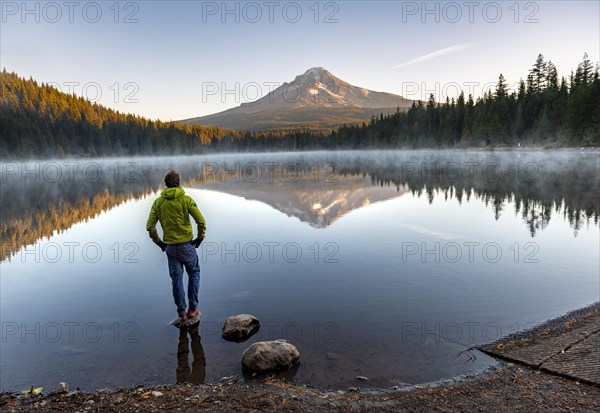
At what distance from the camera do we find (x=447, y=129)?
432ft

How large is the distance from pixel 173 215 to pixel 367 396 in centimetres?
554

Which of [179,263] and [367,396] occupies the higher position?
[179,263]

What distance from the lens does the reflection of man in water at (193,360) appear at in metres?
7.04

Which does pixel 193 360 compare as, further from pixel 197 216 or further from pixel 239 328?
pixel 197 216

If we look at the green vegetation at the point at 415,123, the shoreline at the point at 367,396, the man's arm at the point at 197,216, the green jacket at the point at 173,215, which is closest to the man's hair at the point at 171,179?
the green jacket at the point at 173,215

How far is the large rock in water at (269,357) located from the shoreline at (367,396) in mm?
370

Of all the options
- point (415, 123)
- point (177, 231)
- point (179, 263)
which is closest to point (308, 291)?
point (179, 263)

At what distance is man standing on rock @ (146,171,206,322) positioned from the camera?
9078 millimetres

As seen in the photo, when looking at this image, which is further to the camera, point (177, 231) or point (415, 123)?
point (415, 123)

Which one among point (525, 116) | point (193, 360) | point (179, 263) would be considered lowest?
point (193, 360)

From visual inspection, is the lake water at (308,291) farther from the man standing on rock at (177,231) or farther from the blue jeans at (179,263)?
the man standing on rock at (177,231)

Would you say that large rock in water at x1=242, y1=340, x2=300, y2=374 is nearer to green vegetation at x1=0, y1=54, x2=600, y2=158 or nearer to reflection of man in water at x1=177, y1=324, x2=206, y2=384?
reflection of man in water at x1=177, y1=324, x2=206, y2=384

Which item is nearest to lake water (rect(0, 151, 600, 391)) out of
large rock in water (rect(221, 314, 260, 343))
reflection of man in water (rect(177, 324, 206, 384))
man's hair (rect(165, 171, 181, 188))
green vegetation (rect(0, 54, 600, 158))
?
reflection of man in water (rect(177, 324, 206, 384))

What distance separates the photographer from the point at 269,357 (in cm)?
716
